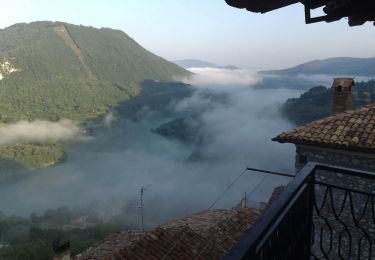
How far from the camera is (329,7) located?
313 centimetres

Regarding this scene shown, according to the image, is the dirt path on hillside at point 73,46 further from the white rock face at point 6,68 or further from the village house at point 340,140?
the village house at point 340,140

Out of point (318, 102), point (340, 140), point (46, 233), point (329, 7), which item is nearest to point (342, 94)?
point (340, 140)

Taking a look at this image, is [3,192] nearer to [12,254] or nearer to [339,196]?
[12,254]

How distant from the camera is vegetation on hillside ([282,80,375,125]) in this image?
176ft

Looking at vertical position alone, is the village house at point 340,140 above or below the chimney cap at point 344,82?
below

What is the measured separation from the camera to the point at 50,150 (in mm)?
121188

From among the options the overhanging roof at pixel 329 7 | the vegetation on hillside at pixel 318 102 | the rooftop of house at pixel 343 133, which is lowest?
the vegetation on hillside at pixel 318 102

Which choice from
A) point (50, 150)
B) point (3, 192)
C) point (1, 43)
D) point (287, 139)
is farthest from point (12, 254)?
point (1, 43)

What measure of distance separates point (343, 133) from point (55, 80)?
164599 mm

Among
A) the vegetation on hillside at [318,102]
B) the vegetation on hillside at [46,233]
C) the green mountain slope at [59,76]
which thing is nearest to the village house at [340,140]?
the vegetation on hillside at [46,233]

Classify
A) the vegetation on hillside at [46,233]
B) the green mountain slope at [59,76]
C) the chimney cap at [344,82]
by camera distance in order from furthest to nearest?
the green mountain slope at [59,76] < the vegetation on hillside at [46,233] < the chimney cap at [344,82]

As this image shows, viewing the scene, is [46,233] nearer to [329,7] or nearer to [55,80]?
[329,7]

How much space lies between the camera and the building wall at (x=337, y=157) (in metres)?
9.02

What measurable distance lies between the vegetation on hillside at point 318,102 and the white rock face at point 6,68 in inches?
4817
